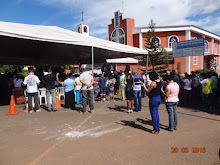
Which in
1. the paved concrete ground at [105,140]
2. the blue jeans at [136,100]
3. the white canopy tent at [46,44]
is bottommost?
the paved concrete ground at [105,140]

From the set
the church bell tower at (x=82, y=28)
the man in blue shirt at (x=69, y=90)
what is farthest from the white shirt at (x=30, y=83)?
the church bell tower at (x=82, y=28)

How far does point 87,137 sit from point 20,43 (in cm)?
847

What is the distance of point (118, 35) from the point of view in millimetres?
25953

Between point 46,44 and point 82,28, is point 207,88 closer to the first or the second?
point 46,44

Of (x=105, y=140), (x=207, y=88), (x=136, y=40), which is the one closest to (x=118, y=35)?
(x=136, y=40)

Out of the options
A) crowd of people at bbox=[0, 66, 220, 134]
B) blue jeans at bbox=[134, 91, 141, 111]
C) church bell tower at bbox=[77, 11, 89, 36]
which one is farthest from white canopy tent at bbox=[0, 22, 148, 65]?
church bell tower at bbox=[77, 11, 89, 36]

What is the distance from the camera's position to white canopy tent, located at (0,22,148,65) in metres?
6.70

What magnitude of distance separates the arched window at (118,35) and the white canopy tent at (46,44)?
1044cm

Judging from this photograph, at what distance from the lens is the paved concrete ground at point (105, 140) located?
3.28 meters

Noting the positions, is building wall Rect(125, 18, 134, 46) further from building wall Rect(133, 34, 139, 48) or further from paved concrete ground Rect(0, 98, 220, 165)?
paved concrete ground Rect(0, 98, 220, 165)

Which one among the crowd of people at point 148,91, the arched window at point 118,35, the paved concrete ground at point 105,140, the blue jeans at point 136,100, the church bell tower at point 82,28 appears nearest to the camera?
the paved concrete ground at point 105,140

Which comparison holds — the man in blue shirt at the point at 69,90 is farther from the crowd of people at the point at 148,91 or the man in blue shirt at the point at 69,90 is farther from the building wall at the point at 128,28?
the building wall at the point at 128,28

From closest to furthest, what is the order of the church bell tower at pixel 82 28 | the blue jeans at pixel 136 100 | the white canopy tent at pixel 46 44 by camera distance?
1. the white canopy tent at pixel 46 44
2. the blue jeans at pixel 136 100
3. the church bell tower at pixel 82 28

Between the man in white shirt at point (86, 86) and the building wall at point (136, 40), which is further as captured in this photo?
the building wall at point (136, 40)
